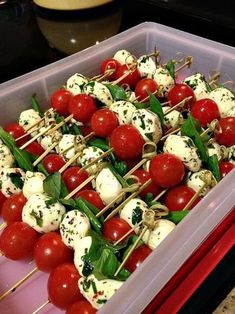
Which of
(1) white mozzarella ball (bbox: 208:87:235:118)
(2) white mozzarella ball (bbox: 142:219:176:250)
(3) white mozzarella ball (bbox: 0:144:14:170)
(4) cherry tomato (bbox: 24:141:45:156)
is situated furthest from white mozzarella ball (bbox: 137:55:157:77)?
(2) white mozzarella ball (bbox: 142:219:176:250)

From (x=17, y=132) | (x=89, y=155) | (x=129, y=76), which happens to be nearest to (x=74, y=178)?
(x=89, y=155)

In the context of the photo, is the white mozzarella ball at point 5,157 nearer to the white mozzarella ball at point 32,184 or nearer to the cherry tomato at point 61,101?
the white mozzarella ball at point 32,184

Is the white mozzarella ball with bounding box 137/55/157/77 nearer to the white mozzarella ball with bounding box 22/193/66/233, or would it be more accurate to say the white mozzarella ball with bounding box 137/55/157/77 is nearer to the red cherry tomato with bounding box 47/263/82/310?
the white mozzarella ball with bounding box 22/193/66/233

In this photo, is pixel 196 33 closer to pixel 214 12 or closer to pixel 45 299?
pixel 214 12

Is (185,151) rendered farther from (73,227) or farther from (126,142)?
(73,227)

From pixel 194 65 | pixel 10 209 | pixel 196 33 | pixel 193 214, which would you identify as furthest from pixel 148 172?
pixel 196 33

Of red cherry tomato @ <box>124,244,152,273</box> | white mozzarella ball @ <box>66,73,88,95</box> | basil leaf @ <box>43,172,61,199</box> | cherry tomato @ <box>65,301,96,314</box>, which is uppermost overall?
white mozzarella ball @ <box>66,73,88,95</box>

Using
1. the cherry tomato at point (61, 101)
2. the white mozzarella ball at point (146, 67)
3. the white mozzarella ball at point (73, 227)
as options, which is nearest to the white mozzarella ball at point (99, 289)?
the white mozzarella ball at point (73, 227)
